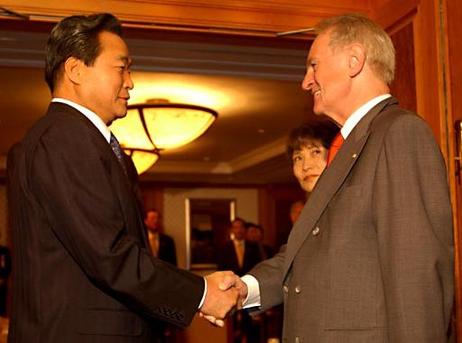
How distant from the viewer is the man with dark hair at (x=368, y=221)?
1.63 meters

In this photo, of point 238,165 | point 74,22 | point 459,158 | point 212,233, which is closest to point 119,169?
point 74,22

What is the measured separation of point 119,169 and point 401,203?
783 mm

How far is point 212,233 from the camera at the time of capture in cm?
1288

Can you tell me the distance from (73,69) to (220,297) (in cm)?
81

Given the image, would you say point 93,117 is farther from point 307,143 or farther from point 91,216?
point 307,143

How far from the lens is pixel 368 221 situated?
5.79ft

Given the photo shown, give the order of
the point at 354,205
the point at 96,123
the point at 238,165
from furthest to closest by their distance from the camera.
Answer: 1. the point at 238,165
2. the point at 96,123
3. the point at 354,205

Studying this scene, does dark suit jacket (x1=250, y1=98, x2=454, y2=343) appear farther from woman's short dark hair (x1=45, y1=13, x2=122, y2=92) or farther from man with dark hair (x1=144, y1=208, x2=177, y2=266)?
man with dark hair (x1=144, y1=208, x2=177, y2=266)

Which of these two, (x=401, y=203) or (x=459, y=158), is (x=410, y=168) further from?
(x=459, y=158)

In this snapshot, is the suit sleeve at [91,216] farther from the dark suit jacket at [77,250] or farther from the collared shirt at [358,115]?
the collared shirt at [358,115]

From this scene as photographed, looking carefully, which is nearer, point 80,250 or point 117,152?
A: point 80,250

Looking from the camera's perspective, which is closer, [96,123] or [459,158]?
[96,123]

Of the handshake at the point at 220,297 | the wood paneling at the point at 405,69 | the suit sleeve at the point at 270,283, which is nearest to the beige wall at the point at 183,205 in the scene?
the wood paneling at the point at 405,69

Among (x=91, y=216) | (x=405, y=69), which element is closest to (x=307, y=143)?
(x=405, y=69)
